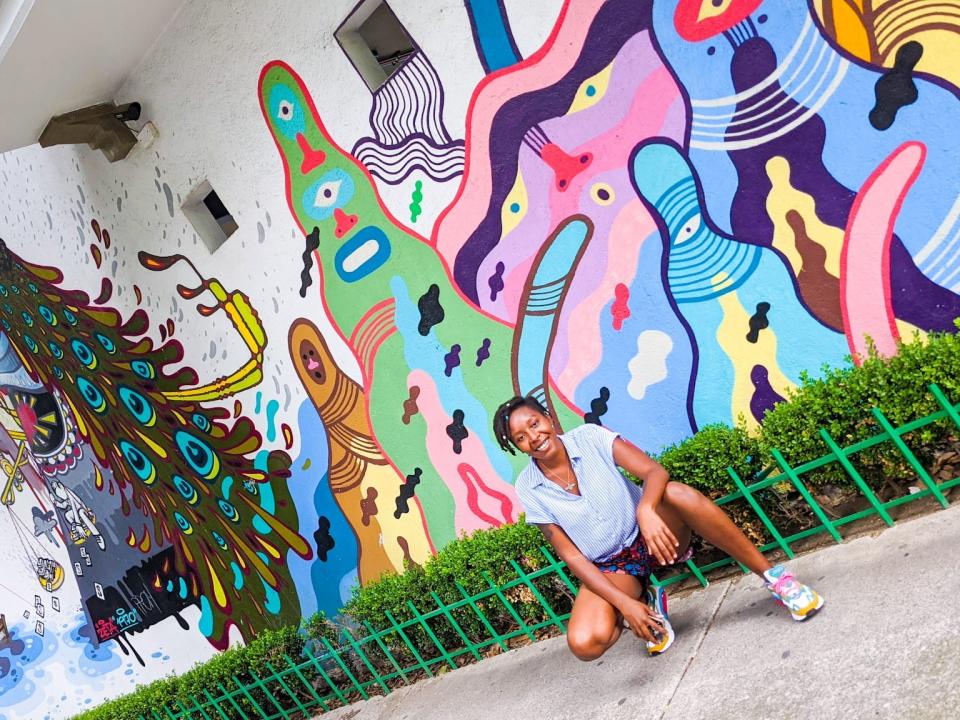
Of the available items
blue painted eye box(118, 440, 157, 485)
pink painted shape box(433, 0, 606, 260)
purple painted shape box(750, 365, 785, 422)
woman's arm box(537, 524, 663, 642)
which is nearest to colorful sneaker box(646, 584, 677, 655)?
woman's arm box(537, 524, 663, 642)

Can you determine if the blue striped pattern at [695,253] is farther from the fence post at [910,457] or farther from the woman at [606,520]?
the woman at [606,520]

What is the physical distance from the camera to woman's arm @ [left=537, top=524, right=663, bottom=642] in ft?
11.3

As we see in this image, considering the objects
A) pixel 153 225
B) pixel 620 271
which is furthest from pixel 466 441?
pixel 153 225

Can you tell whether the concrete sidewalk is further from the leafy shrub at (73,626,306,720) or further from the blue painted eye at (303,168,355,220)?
the blue painted eye at (303,168,355,220)

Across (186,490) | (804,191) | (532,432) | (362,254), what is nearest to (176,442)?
(186,490)

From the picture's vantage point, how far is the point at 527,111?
4.90 metres

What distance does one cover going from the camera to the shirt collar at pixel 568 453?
12.1ft

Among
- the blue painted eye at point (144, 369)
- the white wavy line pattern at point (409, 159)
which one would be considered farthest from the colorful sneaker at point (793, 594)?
the blue painted eye at point (144, 369)

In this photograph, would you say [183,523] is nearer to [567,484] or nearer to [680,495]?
[567,484]

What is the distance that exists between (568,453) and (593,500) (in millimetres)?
213

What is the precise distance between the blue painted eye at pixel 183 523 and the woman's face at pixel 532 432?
16.9 feet

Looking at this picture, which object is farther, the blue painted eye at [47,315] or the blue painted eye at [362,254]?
the blue painted eye at [47,315]

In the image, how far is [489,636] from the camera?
5230mm

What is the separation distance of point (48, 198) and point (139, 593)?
372 cm
